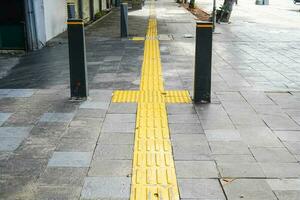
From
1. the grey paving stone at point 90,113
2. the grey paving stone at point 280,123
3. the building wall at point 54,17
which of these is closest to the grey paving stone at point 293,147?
the grey paving stone at point 280,123

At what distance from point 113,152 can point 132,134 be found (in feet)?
1.95

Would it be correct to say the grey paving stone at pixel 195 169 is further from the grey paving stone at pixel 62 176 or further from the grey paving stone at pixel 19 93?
the grey paving stone at pixel 19 93

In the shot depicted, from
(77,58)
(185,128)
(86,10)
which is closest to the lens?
(185,128)

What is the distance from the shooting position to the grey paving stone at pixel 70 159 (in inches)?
175

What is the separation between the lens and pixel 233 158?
4.61 metres

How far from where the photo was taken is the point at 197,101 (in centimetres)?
668

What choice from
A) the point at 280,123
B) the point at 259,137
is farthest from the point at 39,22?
the point at 259,137

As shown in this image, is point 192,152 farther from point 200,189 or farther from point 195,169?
point 200,189

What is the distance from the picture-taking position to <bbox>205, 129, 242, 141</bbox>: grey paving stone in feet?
16.9

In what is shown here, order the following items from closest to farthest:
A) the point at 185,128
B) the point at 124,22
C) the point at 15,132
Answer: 1. the point at 15,132
2. the point at 185,128
3. the point at 124,22

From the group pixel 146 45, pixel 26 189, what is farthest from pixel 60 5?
pixel 26 189

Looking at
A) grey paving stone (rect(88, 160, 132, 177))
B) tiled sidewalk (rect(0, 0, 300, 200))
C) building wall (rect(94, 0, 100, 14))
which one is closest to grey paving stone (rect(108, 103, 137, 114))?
tiled sidewalk (rect(0, 0, 300, 200))

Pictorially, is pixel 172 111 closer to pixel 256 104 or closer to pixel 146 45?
pixel 256 104

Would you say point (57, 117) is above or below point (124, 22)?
below
